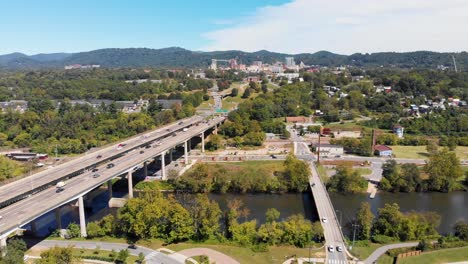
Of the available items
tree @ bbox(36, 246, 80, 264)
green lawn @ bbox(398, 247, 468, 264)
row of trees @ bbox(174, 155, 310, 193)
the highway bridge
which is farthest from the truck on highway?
green lawn @ bbox(398, 247, 468, 264)

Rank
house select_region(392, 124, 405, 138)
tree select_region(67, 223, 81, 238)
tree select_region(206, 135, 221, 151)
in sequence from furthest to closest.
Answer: house select_region(392, 124, 405, 138), tree select_region(206, 135, 221, 151), tree select_region(67, 223, 81, 238)

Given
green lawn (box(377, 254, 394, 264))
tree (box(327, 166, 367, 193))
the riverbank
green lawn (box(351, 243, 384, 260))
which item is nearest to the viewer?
green lawn (box(377, 254, 394, 264))

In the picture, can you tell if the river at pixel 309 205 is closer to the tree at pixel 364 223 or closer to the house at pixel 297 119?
the tree at pixel 364 223

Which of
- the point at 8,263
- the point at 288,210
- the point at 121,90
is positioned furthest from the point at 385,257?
the point at 121,90

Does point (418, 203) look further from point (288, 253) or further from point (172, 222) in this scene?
point (172, 222)

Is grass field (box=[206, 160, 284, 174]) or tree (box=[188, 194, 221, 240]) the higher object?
tree (box=[188, 194, 221, 240])

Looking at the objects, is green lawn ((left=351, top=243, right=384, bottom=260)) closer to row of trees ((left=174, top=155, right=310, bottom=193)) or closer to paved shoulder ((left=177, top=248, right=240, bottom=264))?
paved shoulder ((left=177, top=248, right=240, bottom=264))

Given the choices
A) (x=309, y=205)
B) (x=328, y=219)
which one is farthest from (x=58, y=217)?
(x=309, y=205)

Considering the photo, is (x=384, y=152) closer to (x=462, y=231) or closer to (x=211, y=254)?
(x=462, y=231)

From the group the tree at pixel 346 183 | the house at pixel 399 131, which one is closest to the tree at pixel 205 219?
the tree at pixel 346 183
